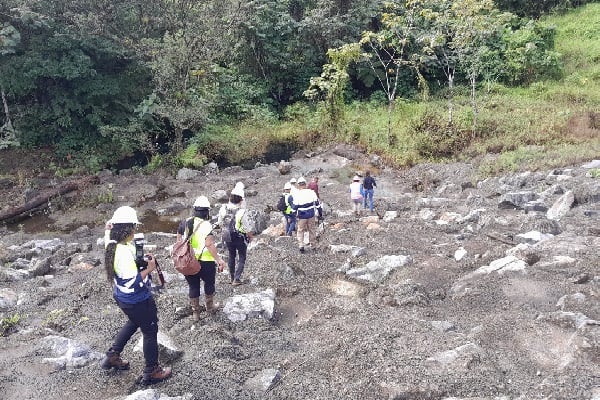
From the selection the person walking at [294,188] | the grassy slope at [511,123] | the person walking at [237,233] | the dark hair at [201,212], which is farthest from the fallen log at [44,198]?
the dark hair at [201,212]

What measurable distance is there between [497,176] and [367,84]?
37.5 feet

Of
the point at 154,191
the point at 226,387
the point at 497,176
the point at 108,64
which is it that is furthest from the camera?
the point at 108,64

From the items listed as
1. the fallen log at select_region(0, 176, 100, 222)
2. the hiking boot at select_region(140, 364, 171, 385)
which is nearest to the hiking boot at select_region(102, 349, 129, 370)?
the hiking boot at select_region(140, 364, 171, 385)

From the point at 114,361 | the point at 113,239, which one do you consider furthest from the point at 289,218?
the point at 113,239

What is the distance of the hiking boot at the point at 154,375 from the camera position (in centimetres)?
591

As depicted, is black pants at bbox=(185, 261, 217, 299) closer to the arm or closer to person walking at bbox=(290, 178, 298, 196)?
the arm

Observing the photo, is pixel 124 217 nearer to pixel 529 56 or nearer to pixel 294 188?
pixel 294 188

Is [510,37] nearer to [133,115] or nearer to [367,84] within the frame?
[367,84]

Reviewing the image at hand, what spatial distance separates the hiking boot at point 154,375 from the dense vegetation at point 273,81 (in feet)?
47.0

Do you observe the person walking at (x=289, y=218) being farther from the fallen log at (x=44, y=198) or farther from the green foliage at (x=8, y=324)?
the fallen log at (x=44, y=198)

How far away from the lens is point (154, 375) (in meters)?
5.95

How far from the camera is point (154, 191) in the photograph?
19672mm

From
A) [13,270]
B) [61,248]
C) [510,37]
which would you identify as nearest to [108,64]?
[61,248]

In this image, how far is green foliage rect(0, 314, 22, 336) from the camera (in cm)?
809
